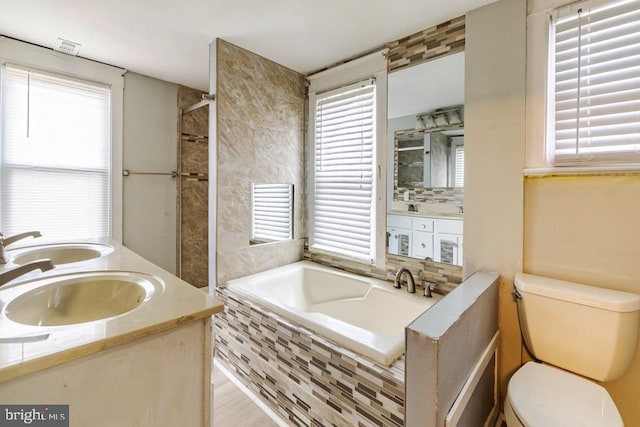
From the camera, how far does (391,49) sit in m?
2.14

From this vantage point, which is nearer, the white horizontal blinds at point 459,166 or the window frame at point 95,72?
the white horizontal blinds at point 459,166

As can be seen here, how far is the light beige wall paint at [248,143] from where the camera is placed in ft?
7.18

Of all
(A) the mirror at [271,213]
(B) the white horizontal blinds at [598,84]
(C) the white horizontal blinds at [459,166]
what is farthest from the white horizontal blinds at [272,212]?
(B) the white horizontal blinds at [598,84]

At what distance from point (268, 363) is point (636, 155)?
2.14 m

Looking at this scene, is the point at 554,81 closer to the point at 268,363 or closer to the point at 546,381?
the point at 546,381

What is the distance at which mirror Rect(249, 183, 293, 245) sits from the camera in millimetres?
2441

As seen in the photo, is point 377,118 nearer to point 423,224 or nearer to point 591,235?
point 423,224

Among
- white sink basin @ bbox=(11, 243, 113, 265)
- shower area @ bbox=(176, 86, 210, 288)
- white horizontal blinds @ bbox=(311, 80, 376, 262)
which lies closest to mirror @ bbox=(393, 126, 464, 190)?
white horizontal blinds @ bbox=(311, 80, 376, 262)

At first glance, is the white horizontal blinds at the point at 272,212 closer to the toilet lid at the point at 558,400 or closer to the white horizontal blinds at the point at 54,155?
the white horizontal blinds at the point at 54,155

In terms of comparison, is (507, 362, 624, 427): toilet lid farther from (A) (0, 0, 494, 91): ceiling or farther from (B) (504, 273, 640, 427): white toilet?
(A) (0, 0, 494, 91): ceiling

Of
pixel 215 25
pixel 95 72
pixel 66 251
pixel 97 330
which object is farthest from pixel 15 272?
pixel 95 72

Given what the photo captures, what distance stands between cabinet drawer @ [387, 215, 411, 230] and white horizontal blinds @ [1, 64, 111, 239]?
7.93 ft

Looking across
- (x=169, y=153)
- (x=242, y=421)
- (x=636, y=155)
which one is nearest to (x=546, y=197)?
(x=636, y=155)

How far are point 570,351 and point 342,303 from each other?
1357mm
